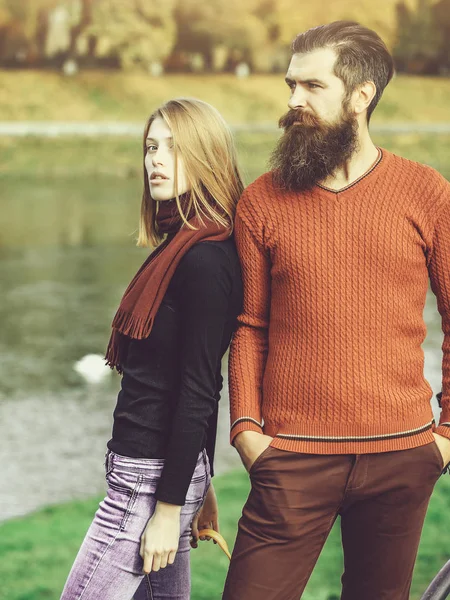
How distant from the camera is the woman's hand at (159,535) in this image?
73.8 inches

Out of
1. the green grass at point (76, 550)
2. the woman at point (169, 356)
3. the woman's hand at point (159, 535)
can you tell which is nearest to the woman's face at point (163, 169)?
the woman at point (169, 356)

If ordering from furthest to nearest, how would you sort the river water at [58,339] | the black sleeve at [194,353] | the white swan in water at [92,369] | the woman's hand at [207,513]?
the white swan in water at [92,369] → the river water at [58,339] → the woman's hand at [207,513] → the black sleeve at [194,353]

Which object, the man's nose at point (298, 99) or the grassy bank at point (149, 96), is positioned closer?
the man's nose at point (298, 99)

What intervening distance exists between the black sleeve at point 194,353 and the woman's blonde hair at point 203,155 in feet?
0.36

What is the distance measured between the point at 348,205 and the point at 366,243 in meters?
0.09

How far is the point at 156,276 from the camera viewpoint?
1.86 metres

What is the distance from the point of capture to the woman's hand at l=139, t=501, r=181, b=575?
1.87 m

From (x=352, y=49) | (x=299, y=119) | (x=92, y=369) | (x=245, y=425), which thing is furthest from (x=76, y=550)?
(x=92, y=369)

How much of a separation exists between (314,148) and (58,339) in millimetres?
5990

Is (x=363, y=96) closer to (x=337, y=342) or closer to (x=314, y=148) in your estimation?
(x=314, y=148)

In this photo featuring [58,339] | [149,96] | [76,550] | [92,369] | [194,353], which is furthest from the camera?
[149,96]

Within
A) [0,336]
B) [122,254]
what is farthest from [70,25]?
[0,336]

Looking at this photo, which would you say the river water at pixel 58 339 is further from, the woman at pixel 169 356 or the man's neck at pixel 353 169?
the man's neck at pixel 353 169

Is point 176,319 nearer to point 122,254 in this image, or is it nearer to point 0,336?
point 0,336
